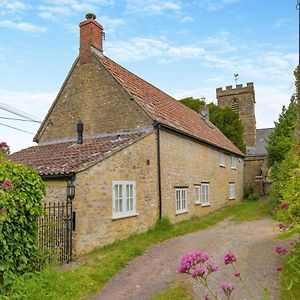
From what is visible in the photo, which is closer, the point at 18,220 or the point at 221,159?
the point at 18,220

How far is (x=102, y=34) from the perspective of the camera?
764 inches

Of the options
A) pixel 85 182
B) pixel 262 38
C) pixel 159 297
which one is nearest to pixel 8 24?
pixel 85 182

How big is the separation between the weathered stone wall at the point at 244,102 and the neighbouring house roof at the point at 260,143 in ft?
3.66

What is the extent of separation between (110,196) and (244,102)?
43763 millimetres

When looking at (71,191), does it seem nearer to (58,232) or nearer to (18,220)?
(58,232)

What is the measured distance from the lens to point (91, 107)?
60.4 ft

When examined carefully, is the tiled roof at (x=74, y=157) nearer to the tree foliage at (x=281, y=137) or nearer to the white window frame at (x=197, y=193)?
A: the white window frame at (x=197, y=193)

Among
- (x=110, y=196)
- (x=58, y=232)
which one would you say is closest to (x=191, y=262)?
(x=58, y=232)

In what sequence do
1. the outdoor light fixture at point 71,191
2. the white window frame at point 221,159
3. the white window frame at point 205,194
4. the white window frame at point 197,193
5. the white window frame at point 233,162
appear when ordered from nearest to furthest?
the outdoor light fixture at point 71,191 < the white window frame at point 197,193 < the white window frame at point 205,194 < the white window frame at point 221,159 < the white window frame at point 233,162

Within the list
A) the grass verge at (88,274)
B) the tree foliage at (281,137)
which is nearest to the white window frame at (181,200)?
the grass verge at (88,274)

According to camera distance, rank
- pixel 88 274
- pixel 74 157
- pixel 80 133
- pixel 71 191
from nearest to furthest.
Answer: pixel 88 274, pixel 71 191, pixel 74 157, pixel 80 133

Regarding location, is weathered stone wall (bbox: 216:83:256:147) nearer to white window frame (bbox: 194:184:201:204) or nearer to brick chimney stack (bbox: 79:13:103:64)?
white window frame (bbox: 194:184:201:204)

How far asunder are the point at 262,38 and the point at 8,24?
728 cm

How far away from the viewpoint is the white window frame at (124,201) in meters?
12.9
